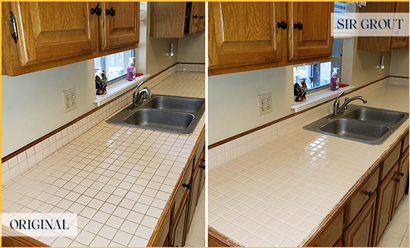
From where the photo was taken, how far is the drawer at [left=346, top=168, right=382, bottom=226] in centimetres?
117

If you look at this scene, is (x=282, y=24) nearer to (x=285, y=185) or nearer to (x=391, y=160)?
(x=285, y=185)

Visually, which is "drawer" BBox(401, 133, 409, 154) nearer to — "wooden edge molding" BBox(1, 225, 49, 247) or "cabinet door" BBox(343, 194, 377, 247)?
"cabinet door" BBox(343, 194, 377, 247)

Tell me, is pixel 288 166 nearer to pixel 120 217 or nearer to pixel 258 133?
pixel 258 133

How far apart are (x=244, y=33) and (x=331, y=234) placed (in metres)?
0.73

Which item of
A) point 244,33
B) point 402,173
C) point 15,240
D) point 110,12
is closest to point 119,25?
point 110,12

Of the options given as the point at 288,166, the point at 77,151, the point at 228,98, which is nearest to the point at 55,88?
the point at 77,151

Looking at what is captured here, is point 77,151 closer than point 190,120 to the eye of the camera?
Yes

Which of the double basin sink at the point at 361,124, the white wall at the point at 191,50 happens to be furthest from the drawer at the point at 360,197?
the white wall at the point at 191,50

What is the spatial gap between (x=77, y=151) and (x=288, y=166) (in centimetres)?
94

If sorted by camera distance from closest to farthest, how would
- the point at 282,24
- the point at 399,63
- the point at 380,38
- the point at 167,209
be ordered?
the point at 167,209, the point at 282,24, the point at 380,38, the point at 399,63

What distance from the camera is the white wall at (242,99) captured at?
1.36 metres

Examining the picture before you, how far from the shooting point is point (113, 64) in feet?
7.57

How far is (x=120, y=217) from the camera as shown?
925 mm

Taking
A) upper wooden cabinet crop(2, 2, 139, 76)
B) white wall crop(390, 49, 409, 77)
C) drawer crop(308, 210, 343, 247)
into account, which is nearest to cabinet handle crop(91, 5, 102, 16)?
upper wooden cabinet crop(2, 2, 139, 76)
